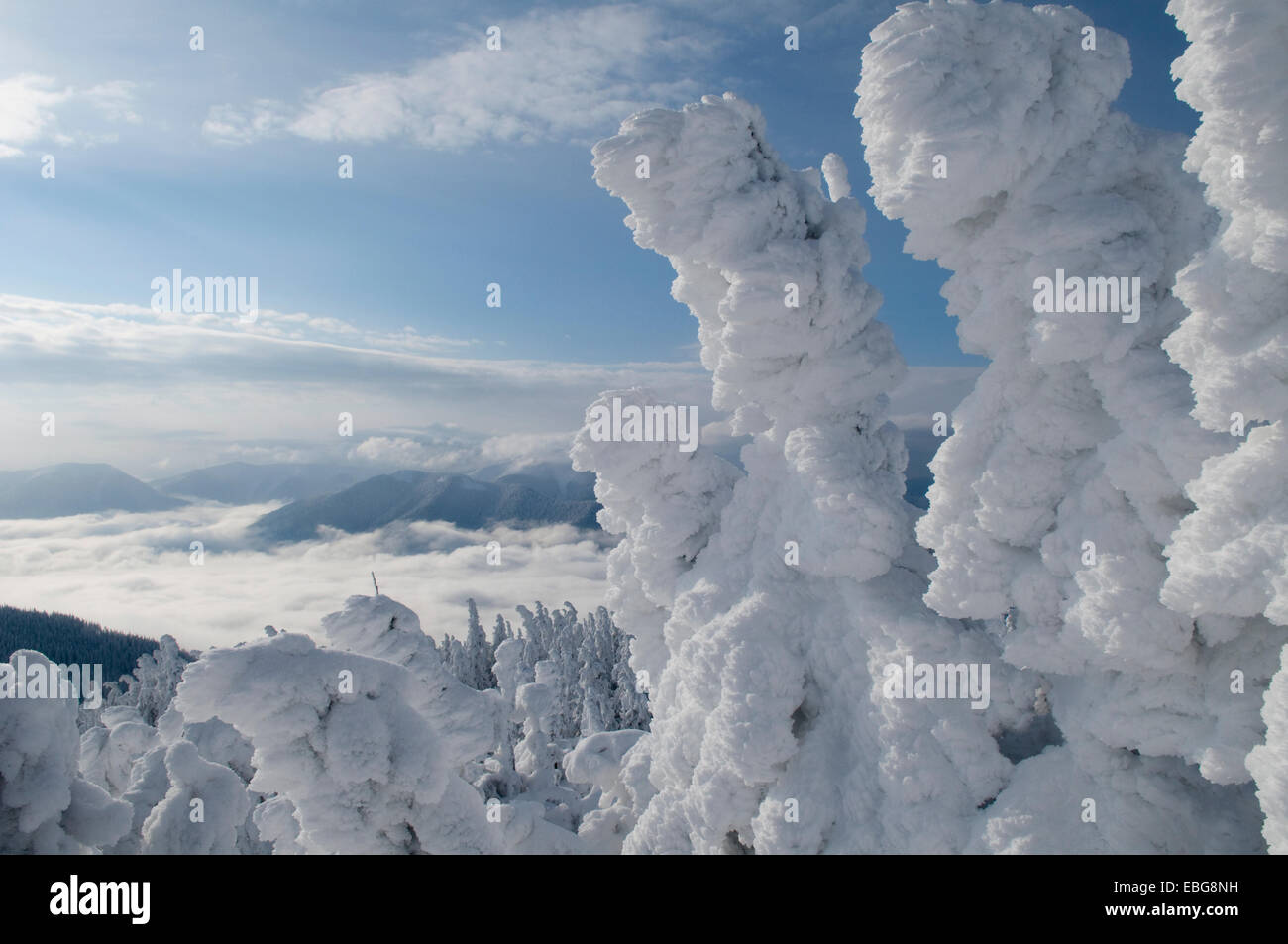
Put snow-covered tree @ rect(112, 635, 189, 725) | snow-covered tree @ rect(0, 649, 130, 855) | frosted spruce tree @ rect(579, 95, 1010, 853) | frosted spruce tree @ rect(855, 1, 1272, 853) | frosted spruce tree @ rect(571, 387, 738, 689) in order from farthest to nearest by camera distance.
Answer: snow-covered tree @ rect(112, 635, 189, 725) → frosted spruce tree @ rect(571, 387, 738, 689) → snow-covered tree @ rect(0, 649, 130, 855) → frosted spruce tree @ rect(579, 95, 1010, 853) → frosted spruce tree @ rect(855, 1, 1272, 853)

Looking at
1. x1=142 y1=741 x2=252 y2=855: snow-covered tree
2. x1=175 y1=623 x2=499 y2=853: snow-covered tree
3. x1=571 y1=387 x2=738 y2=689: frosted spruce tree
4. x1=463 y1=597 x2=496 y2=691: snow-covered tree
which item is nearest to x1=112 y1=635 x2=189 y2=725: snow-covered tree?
x1=463 y1=597 x2=496 y2=691: snow-covered tree

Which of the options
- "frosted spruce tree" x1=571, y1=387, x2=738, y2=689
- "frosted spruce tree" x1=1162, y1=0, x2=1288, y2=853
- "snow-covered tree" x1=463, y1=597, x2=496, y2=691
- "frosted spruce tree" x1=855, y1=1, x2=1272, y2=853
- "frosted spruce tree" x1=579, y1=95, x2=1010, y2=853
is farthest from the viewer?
"snow-covered tree" x1=463, y1=597, x2=496, y2=691

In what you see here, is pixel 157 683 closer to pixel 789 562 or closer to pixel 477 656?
pixel 477 656

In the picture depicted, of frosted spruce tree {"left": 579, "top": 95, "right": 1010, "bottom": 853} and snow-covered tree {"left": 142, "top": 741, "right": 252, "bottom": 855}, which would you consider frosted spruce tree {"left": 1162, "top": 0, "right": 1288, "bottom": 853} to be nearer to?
frosted spruce tree {"left": 579, "top": 95, "right": 1010, "bottom": 853}

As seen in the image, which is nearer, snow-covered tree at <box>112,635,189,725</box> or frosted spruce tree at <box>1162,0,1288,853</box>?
frosted spruce tree at <box>1162,0,1288,853</box>

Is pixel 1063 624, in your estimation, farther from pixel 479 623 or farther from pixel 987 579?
pixel 479 623
